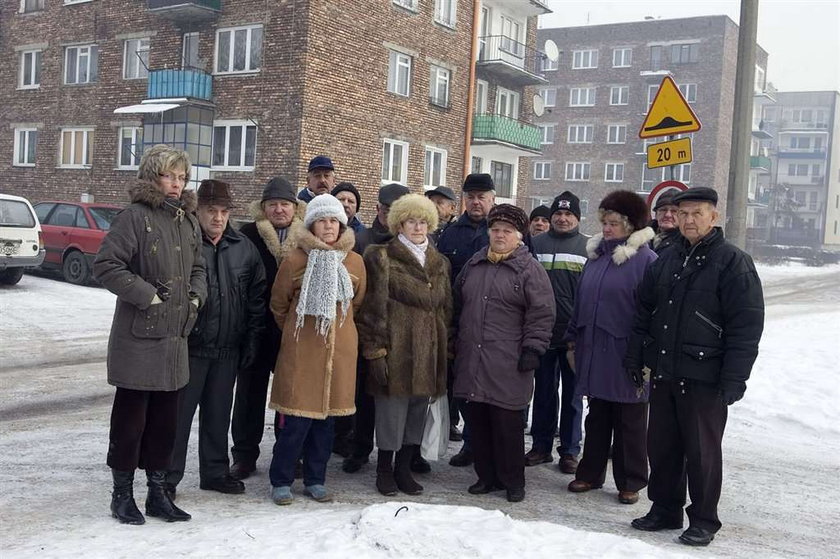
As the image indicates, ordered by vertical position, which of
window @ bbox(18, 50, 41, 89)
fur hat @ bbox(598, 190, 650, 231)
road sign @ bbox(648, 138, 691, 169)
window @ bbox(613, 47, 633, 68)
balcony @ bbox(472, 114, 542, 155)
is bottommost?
→ fur hat @ bbox(598, 190, 650, 231)

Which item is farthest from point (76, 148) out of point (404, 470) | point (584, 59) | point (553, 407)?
point (584, 59)

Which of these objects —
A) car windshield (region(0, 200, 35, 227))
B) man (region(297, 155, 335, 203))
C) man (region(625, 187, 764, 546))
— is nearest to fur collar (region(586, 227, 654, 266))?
man (region(625, 187, 764, 546))

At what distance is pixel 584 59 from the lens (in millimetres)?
59438

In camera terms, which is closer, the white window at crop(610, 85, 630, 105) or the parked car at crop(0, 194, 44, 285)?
the parked car at crop(0, 194, 44, 285)

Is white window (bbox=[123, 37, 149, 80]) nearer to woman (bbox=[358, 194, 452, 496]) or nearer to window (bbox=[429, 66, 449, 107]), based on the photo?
window (bbox=[429, 66, 449, 107])

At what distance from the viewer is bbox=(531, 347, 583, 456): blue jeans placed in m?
6.82

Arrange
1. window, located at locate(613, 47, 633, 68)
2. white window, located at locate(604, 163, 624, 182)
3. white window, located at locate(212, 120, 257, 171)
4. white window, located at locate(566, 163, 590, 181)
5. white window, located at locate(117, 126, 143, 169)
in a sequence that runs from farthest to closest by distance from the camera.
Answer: white window, located at locate(566, 163, 590, 181)
window, located at locate(613, 47, 633, 68)
white window, located at locate(604, 163, 624, 182)
white window, located at locate(117, 126, 143, 169)
white window, located at locate(212, 120, 257, 171)

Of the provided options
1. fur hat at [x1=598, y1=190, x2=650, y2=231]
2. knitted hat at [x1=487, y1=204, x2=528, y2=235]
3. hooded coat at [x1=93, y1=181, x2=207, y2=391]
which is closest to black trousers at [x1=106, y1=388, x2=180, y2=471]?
hooded coat at [x1=93, y1=181, x2=207, y2=391]

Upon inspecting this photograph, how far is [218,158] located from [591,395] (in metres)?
20.8

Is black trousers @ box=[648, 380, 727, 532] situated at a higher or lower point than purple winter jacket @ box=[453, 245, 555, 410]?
lower

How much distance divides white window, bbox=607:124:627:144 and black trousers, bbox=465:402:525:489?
53.7m

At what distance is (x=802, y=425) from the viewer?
8.41m

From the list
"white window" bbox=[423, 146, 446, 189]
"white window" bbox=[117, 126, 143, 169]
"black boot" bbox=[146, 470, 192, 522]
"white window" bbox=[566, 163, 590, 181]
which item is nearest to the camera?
"black boot" bbox=[146, 470, 192, 522]

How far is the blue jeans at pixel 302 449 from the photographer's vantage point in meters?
5.32
